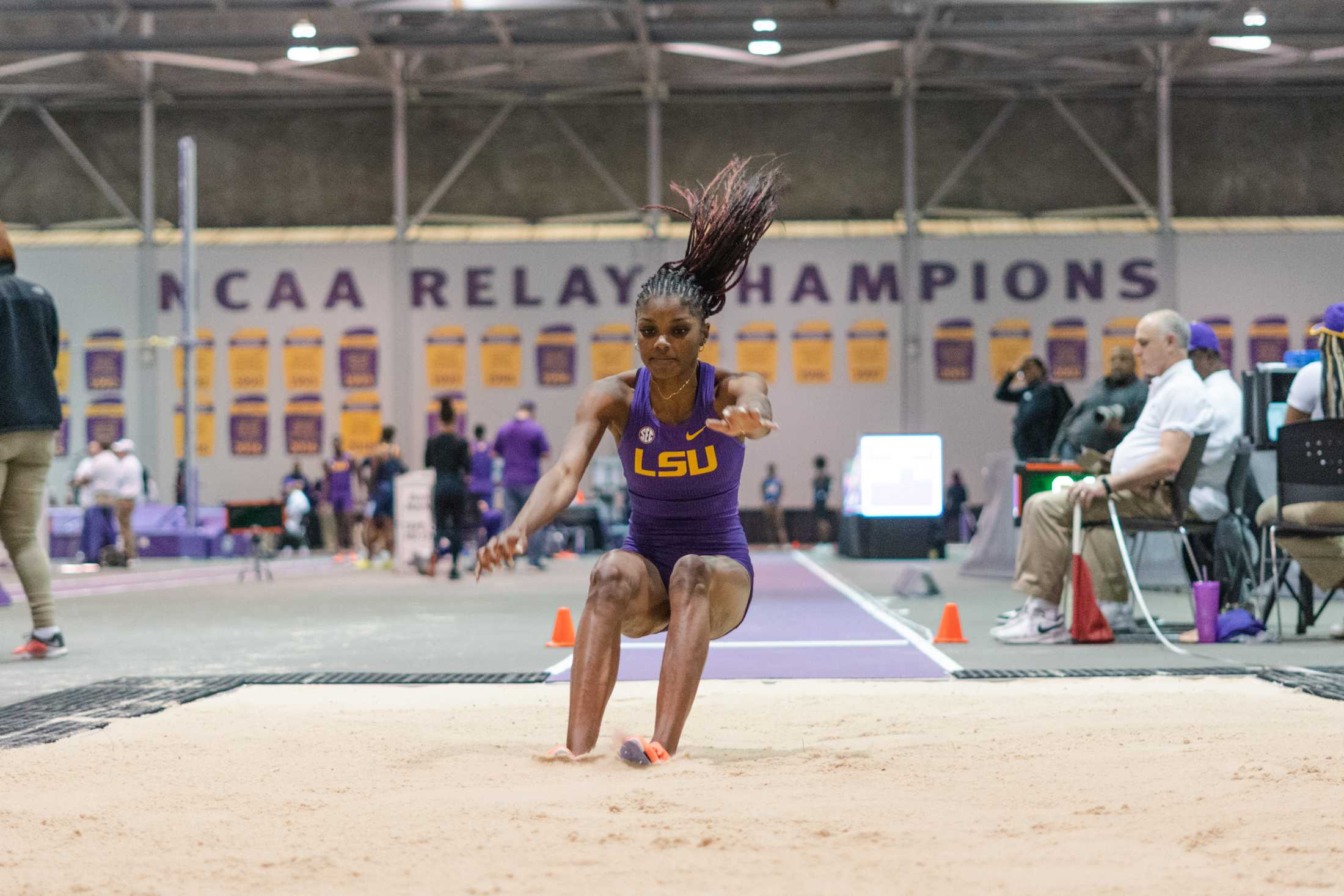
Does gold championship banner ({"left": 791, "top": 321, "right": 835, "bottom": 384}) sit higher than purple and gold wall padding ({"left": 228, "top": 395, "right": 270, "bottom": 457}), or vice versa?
gold championship banner ({"left": 791, "top": 321, "right": 835, "bottom": 384})

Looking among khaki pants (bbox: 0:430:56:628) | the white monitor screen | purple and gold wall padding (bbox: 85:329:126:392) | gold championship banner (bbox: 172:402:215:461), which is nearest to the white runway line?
the white monitor screen

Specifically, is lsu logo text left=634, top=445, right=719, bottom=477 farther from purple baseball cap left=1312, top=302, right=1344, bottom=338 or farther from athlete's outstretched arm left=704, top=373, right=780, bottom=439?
purple baseball cap left=1312, top=302, right=1344, bottom=338

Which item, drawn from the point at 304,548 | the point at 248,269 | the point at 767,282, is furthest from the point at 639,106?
the point at 304,548

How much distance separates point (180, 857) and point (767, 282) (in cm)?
2326

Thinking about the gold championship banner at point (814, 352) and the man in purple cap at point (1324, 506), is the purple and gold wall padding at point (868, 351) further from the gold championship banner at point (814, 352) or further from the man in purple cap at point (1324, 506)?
the man in purple cap at point (1324, 506)

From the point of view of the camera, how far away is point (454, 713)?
16.3 feet

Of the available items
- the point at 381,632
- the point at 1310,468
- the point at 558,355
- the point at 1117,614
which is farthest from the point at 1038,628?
the point at 558,355

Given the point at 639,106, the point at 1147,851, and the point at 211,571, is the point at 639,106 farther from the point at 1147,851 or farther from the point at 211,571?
the point at 1147,851

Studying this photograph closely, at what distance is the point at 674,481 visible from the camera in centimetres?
418

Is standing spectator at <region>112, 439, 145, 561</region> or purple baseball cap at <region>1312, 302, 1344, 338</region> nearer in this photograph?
purple baseball cap at <region>1312, 302, 1344, 338</region>

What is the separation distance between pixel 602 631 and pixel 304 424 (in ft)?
75.3

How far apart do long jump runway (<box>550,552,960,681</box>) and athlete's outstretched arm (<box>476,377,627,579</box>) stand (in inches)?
80.2

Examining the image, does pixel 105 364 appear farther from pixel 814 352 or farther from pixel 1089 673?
pixel 1089 673

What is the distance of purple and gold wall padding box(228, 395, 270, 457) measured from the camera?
85.3ft
